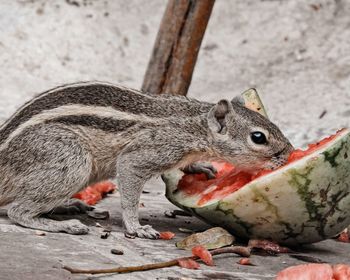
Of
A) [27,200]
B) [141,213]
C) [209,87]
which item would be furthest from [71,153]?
[209,87]

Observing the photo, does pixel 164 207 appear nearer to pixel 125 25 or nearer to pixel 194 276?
pixel 194 276

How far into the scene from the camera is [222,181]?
19.2ft

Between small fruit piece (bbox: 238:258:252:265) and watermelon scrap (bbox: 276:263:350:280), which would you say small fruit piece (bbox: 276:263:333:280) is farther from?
small fruit piece (bbox: 238:258:252:265)

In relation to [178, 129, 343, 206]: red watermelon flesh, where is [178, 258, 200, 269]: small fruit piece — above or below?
below

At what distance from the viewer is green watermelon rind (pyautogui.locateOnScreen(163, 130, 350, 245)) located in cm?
502

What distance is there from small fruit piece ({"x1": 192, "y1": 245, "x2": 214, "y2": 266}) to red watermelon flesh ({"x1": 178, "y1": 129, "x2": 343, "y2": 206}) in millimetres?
635

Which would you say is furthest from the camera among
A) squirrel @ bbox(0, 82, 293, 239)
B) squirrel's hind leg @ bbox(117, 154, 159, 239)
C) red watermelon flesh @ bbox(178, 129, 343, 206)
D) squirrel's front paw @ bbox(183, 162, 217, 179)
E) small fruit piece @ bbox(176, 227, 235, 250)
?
squirrel's front paw @ bbox(183, 162, 217, 179)

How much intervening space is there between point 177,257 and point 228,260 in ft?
0.97

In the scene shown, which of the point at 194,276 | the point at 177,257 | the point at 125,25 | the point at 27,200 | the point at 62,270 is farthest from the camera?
the point at 125,25

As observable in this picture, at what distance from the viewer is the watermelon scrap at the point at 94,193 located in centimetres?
654

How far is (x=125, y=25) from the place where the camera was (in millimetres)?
13305

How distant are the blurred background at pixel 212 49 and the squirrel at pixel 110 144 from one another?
5176 millimetres

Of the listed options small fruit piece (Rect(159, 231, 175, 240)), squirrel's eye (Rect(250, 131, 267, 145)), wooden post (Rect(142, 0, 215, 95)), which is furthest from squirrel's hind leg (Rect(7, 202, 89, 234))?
wooden post (Rect(142, 0, 215, 95))

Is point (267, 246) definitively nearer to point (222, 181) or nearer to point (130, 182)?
point (222, 181)
